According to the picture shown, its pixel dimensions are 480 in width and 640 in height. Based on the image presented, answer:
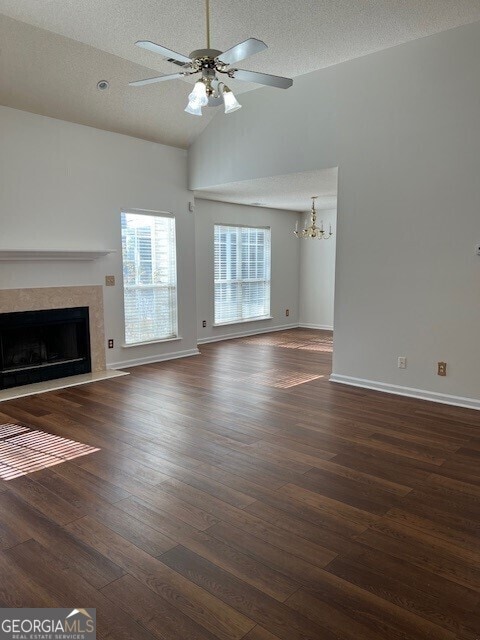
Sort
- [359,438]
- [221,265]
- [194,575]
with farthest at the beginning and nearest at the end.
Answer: [221,265]
[359,438]
[194,575]

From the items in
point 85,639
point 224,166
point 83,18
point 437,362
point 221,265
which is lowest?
point 85,639

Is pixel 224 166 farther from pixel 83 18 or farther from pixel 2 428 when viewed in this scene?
pixel 2 428

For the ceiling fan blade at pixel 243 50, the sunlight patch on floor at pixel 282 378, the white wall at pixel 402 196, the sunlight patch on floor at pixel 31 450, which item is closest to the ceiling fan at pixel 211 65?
the ceiling fan blade at pixel 243 50

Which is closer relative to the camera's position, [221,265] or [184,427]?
[184,427]

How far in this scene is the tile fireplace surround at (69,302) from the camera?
4.84m

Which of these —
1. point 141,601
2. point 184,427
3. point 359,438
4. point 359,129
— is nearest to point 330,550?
point 141,601

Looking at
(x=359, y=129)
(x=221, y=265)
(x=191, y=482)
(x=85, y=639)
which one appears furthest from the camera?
(x=221, y=265)

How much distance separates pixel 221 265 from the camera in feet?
26.0

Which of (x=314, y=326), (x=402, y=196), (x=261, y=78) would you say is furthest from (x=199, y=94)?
(x=314, y=326)

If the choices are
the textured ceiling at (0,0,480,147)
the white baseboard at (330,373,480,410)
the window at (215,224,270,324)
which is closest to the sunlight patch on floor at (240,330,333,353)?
the window at (215,224,270,324)

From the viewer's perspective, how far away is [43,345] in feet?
17.4

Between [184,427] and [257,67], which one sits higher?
[257,67]

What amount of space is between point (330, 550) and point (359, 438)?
1475 mm

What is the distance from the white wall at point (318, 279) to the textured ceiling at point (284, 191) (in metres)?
0.78
